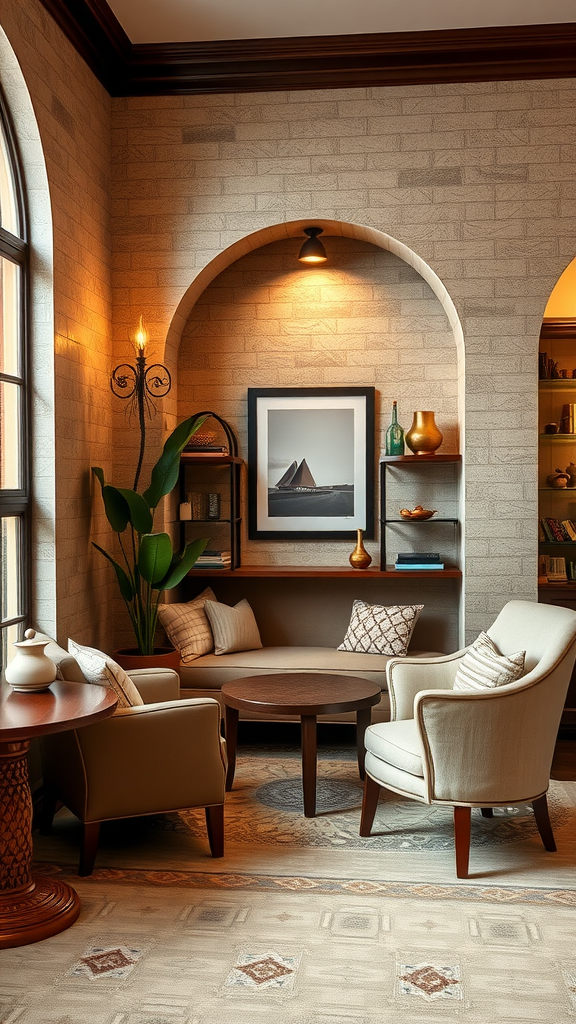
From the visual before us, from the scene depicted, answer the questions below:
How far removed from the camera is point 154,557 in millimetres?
4703

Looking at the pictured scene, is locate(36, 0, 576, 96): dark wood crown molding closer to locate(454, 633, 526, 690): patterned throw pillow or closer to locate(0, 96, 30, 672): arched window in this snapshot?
locate(0, 96, 30, 672): arched window

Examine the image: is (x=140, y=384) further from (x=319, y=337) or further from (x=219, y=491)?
(x=319, y=337)

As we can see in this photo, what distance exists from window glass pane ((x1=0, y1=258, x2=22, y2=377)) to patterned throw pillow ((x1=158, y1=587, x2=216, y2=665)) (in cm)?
166

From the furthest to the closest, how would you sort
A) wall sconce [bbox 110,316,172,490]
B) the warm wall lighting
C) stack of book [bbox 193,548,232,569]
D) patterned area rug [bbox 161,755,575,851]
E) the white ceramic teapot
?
1. stack of book [bbox 193,548,232,569]
2. wall sconce [bbox 110,316,172,490]
3. the warm wall lighting
4. patterned area rug [bbox 161,755,575,851]
5. the white ceramic teapot

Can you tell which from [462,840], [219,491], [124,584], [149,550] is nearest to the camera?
[462,840]

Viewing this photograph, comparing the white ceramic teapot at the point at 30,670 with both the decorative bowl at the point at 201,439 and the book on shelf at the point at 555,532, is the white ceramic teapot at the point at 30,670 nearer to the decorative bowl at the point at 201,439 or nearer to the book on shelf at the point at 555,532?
the decorative bowl at the point at 201,439

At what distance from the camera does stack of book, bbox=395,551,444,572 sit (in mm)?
5281

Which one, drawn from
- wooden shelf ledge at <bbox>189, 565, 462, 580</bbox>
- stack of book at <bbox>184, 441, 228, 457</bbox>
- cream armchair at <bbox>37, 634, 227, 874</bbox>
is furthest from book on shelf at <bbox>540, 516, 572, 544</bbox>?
cream armchair at <bbox>37, 634, 227, 874</bbox>

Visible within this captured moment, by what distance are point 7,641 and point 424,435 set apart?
2.56 meters

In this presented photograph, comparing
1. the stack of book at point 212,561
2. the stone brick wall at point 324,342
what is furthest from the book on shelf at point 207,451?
the stack of book at point 212,561

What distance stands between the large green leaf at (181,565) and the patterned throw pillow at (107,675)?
114 cm

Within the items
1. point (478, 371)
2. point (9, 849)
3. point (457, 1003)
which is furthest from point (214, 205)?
point (457, 1003)

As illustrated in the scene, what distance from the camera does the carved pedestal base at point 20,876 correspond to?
2.99 meters

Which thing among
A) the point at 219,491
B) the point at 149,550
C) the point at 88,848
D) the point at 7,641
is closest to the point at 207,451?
the point at 219,491
